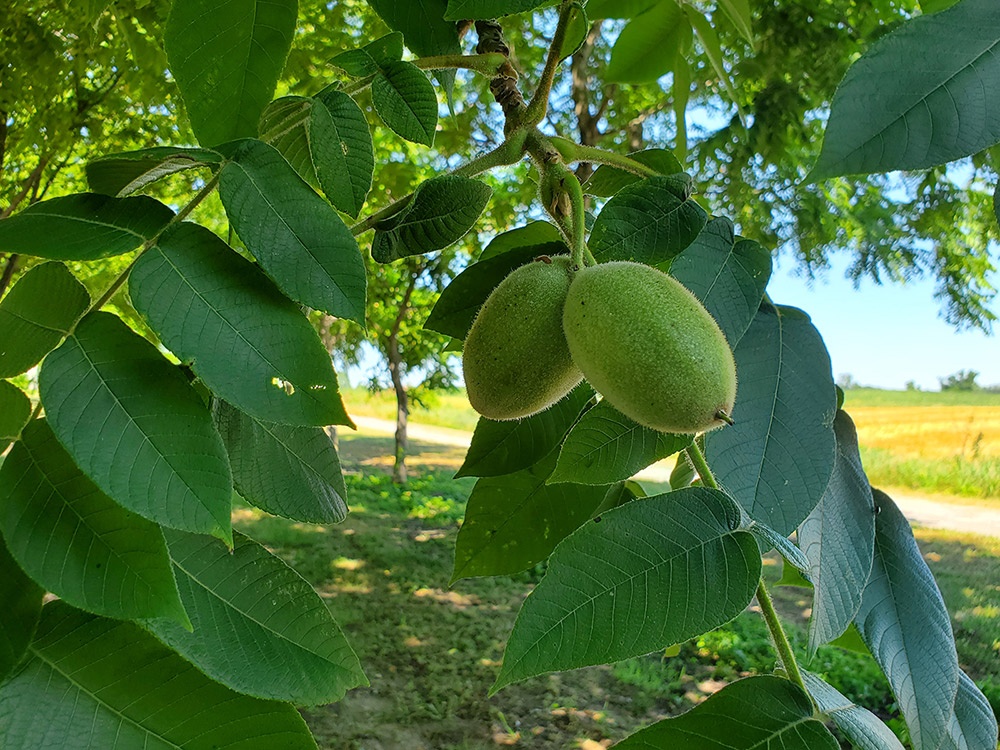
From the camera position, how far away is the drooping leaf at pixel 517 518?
28.8 inches

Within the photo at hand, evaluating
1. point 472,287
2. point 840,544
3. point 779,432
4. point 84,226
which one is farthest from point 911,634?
point 84,226

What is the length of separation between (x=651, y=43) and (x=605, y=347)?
0.67 m

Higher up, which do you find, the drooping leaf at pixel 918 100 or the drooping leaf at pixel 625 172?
the drooping leaf at pixel 625 172

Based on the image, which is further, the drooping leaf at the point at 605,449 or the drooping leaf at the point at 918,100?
the drooping leaf at the point at 605,449

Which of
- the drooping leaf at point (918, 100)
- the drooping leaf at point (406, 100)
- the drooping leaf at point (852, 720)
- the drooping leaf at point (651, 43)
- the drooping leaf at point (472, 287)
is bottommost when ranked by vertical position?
the drooping leaf at point (852, 720)

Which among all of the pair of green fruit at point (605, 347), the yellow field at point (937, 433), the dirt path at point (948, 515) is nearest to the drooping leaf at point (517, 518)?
the pair of green fruit at point (605, 347)

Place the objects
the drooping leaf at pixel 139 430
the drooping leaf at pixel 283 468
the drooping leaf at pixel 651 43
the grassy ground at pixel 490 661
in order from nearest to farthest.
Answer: the drooping leaf at pixel 139 430, the drooping leaf at pixel 283 468, the drooping leaf at pixel 651 43, the grassy ground at pixel 490 661

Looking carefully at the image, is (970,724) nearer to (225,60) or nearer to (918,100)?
(918,100)

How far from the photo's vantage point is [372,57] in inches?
24.6

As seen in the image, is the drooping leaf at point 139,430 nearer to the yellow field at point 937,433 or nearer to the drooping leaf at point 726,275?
the drooping leaf at point 726,275

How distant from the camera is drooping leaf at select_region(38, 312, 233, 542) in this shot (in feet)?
1.38

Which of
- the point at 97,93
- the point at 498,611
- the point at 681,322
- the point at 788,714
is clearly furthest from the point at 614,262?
the point at 498,611

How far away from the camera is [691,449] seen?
60 centimetres

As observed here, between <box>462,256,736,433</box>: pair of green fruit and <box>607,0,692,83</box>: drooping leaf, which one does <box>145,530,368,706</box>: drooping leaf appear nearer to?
<box>462,256,736,433</box>: pair of green fruit
